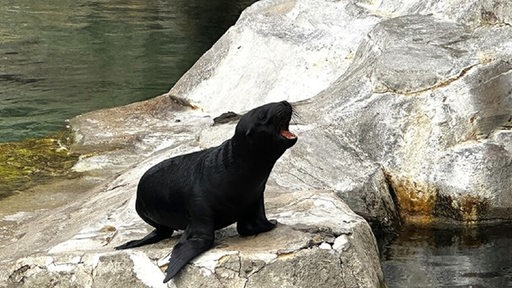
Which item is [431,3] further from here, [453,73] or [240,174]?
[240,174]

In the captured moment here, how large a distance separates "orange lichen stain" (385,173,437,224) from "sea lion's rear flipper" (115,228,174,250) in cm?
285

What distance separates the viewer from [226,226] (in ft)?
18.0

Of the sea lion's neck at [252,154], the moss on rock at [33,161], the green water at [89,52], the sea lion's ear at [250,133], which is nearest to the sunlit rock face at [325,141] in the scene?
the moss on rock at [33,161]

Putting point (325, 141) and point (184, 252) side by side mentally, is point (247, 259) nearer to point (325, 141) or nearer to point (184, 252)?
point (184, 252)

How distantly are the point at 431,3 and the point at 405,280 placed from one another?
13.6 feet

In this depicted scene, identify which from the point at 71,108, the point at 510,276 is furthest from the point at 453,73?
the point at 71,108

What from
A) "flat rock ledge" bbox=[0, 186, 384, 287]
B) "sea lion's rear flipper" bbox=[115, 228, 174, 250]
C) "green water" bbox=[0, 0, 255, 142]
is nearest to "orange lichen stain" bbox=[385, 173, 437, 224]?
"flat rock ledge" bbox=[0, 186, 384, 287]

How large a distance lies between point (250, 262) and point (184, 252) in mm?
341

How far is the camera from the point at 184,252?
5.07 m

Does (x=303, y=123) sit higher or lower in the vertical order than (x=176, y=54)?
higher

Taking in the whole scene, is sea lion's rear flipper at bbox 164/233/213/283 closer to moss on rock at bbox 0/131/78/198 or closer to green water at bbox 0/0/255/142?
moss on rock at bbox 0/131/78/198

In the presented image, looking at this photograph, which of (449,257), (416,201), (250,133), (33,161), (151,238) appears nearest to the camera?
(250,133)

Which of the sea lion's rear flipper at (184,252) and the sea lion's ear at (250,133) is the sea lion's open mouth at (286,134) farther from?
the sea lion's rear flipper at (184,252)

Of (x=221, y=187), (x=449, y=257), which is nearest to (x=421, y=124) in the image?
(x=449, y=257)
